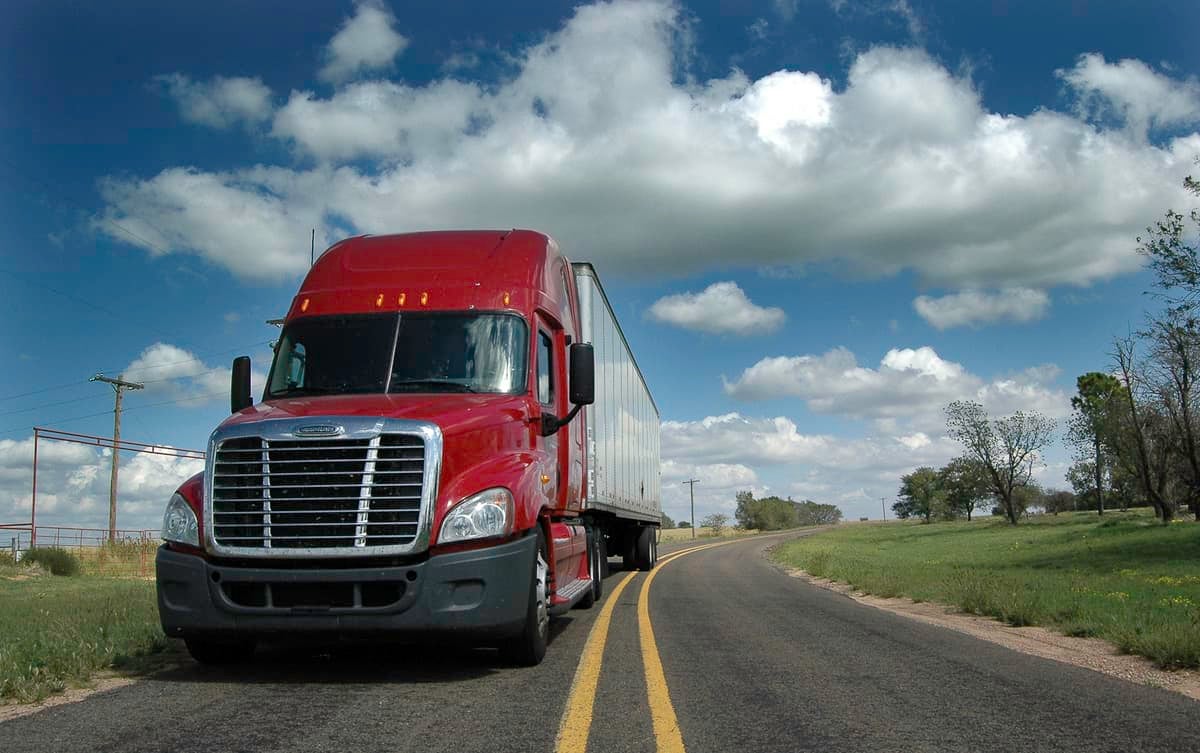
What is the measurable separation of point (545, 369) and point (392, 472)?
2.51m

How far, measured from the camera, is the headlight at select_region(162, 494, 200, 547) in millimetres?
6348

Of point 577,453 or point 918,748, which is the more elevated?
point 577,453

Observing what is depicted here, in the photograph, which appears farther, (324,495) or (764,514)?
(764,514)

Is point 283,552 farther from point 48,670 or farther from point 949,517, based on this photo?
point 949,517

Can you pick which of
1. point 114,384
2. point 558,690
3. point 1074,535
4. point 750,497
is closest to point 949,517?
point 750,497

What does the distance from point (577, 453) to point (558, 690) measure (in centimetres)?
452

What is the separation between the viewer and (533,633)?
6.71 meters

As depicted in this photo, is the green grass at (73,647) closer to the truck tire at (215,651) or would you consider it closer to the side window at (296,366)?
the truck tire at (215,651)

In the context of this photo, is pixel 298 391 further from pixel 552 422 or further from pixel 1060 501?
pixel 1060 501

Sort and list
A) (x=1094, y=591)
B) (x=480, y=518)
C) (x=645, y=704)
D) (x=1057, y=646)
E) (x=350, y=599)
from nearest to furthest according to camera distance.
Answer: (x=645, y=704)
(x=350, y=599)
(x=480, y=518)
(x=1057, y=646)
(x=1094, y=591)

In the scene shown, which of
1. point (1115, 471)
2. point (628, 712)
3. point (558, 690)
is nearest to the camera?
point (628, 712)

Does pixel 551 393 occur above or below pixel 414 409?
above

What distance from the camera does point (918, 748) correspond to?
14.8 ft

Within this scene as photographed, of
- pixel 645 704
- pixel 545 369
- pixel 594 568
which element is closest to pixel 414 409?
pixel 545 369
